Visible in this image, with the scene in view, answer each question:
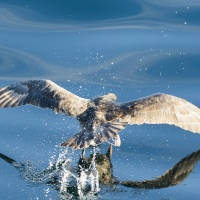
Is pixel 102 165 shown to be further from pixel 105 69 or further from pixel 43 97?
pixel 105 69

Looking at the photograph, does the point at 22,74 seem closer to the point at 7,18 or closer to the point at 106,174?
the point at 7,18

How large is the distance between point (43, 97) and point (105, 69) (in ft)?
6.29

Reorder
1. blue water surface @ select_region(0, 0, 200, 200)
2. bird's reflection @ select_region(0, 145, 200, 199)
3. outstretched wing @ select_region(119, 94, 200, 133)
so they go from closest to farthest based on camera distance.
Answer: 1. bird's reflection @ select_region(0, 145, 200, 199)
2. blue water surface @ select_region(0, 0, 200, 200)
3. outstretched wing @ select_region(119, 94, 200, 133)

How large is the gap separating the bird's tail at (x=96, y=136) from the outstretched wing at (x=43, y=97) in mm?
636

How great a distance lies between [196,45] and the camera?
1181 centimetres

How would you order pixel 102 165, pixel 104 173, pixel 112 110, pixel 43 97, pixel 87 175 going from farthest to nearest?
pixel 43 97 → pixel 112 110 → pixel 102 165 → pixel 104 173 → pixel 87 175

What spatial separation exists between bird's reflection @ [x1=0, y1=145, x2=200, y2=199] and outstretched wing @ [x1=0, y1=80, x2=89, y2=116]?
0.67 metres

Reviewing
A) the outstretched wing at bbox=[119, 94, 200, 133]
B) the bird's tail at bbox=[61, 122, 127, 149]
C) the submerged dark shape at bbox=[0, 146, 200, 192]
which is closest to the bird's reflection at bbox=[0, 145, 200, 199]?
the submerged dark shape at bbox=[0, 146, 200, 192]

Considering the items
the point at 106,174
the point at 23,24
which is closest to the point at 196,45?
the point at 23,24

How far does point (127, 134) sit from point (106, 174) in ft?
3.64

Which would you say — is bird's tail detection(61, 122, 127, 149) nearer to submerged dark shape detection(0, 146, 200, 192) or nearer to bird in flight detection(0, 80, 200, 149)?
bird in flight detection(0, 80, 200, 149)

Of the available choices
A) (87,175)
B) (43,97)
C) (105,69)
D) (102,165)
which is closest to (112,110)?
(102,165)

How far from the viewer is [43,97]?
9.73m

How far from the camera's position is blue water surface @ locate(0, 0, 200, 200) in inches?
342
